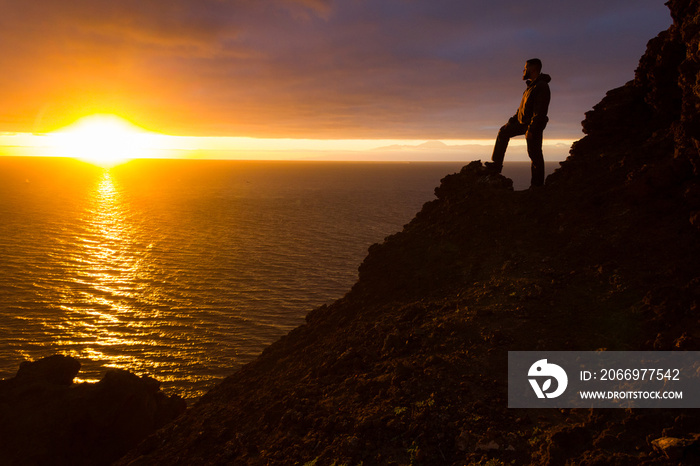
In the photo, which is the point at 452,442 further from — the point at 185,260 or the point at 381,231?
the point at 381,231

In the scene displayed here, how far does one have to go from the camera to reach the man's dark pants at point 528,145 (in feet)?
54.2

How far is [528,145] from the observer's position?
658 inches

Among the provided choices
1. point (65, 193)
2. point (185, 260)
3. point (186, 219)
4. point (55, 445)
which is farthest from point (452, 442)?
point (65, 193)

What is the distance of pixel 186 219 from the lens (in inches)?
4018

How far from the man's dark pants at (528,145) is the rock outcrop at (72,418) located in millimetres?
19784

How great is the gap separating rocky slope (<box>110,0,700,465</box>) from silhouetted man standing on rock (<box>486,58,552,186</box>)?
1161 millimetres

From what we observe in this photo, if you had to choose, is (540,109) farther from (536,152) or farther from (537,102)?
(536,152)

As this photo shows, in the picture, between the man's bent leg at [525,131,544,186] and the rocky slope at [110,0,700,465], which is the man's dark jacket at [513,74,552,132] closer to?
the man's bent leg at [525,131,544,186]

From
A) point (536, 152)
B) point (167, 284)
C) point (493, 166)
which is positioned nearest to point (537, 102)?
point (536, 152)

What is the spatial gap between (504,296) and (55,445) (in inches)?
726

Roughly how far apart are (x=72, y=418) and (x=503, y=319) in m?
18.1

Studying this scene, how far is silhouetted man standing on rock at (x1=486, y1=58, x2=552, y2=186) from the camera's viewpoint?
631 inches

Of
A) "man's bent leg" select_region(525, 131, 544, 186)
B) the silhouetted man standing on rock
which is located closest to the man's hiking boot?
the silhouetted man standing on rock

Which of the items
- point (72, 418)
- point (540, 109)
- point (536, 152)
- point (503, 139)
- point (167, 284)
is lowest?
point (167, 284)
